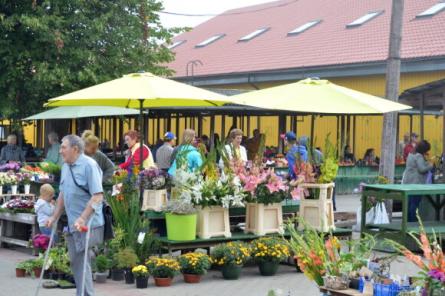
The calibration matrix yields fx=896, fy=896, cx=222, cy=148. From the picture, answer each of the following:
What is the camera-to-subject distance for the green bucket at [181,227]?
37.2 ft

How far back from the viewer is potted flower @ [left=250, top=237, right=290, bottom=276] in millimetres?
11508

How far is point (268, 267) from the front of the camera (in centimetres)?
1169

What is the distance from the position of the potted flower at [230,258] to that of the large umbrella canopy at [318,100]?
2.20 meters

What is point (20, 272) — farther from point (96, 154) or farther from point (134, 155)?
point (134, 155)

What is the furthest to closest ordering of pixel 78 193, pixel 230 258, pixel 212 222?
pixel 212 222 → pixel 230 258 → pixel 78 193

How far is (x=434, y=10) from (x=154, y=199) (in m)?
25.3

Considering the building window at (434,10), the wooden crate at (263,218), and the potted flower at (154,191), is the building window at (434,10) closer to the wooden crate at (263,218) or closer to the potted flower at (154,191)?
the wooden crate at (263,218)

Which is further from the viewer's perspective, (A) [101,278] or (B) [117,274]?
(B) [117,274]

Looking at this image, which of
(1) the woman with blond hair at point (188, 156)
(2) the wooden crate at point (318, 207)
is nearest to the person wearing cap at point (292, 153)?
(2) the wooden crate at point (318, 207)

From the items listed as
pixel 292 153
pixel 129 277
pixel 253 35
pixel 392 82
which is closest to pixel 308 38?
pixel 253 35

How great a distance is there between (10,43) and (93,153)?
11.4 meters

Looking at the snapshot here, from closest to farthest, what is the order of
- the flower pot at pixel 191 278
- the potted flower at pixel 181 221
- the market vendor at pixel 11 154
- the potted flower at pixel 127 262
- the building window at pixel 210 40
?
1. the potted flower at pixel 127 262
2. the flower pot at pixel 191 278
3. the potted flower at pixel 181 221
4. the market vendor at pixel 11 154
5. the building window at pixel 210 40

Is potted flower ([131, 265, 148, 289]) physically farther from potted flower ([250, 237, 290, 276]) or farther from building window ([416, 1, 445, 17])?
building window ([416, 1, 445, 17])

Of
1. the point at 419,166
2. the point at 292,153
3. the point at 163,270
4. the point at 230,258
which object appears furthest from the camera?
the point at 419,166
